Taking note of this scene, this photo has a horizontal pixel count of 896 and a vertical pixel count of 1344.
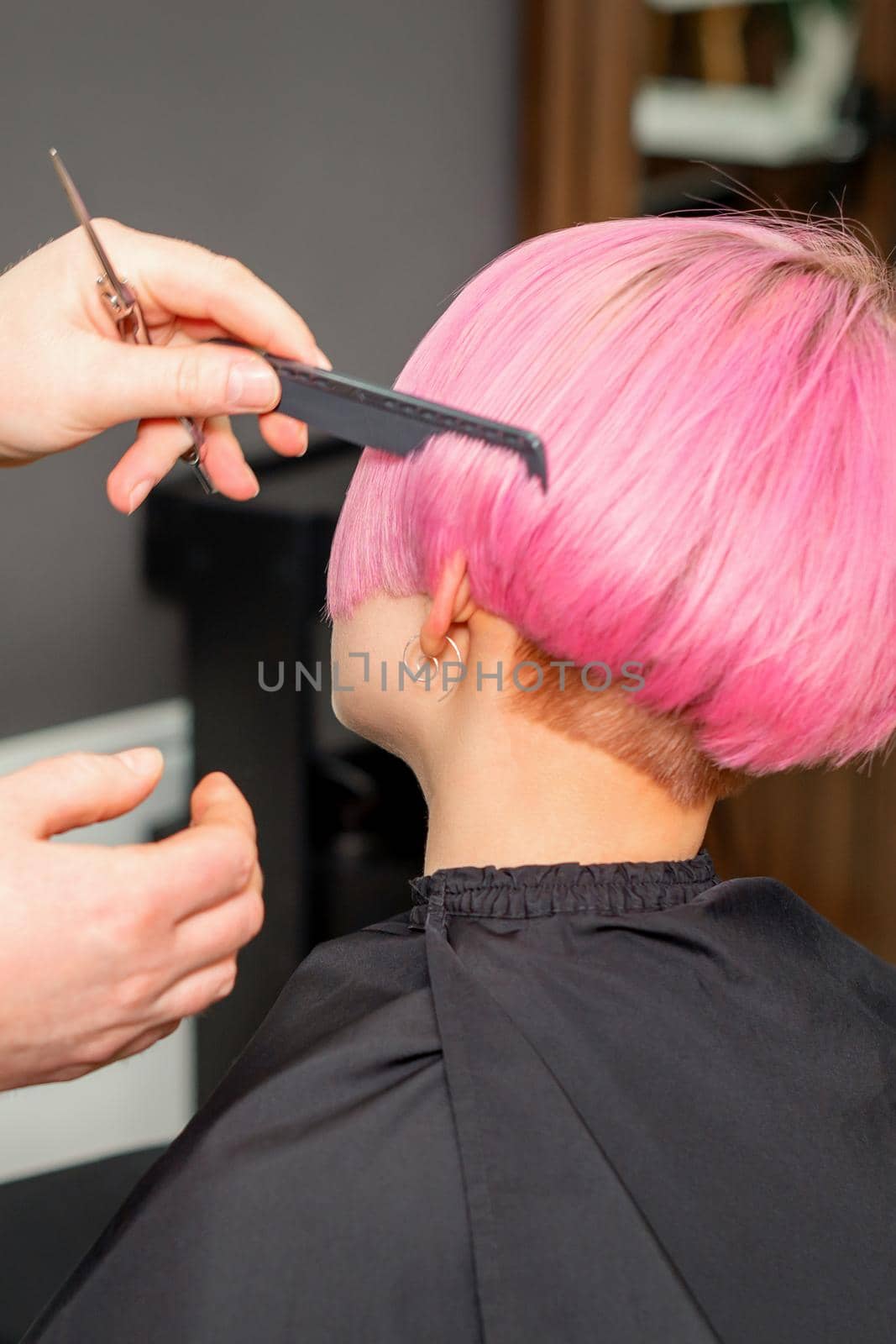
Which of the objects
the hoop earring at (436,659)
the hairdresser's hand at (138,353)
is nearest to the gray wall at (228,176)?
the hairdresser's hand at (138,353)

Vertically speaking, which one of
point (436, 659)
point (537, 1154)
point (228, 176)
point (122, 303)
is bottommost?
point (537, 1154)

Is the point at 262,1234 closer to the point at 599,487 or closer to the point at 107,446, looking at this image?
the point at 599,487

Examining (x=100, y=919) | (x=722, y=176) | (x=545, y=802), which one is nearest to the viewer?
(x=100, y=919)

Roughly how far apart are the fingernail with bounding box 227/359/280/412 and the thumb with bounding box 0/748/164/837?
238 millimetres

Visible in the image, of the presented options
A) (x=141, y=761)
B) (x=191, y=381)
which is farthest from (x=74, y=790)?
(x=191, y=381)

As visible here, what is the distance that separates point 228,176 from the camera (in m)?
1.89

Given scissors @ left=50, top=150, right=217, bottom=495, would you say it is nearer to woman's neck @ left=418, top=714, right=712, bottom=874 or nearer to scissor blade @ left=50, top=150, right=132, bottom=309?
scissor blade @ left=50, top=150, right=132, bottom=309

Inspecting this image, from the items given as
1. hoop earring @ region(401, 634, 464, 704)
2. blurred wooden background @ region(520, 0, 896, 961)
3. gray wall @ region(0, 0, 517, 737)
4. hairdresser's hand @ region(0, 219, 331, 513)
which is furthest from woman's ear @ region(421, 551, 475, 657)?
blurred wooden background @ region(520, 0, 896, 961)

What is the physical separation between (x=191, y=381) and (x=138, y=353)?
0.16ft

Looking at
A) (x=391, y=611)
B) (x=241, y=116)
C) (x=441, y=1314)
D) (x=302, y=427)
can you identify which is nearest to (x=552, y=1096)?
(x=441, y=1314)

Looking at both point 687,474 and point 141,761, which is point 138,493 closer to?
point 141,761

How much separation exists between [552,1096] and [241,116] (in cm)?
167

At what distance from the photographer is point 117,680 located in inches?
74.4

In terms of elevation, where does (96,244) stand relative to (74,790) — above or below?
above
